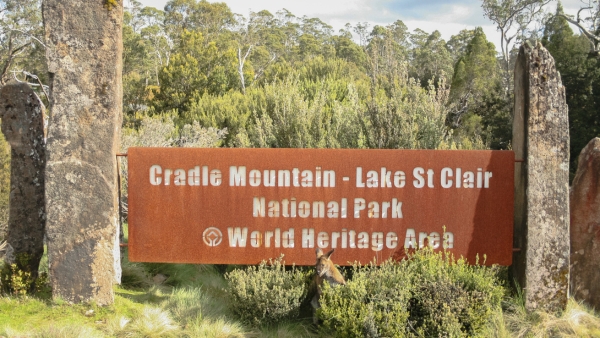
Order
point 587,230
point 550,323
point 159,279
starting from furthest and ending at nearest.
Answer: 1. point 159,279
2. point 587,230
3. point 550,323

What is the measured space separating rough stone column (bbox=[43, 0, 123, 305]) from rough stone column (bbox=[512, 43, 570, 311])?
3.79 metres

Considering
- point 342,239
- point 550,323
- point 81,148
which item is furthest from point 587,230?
point 81,148

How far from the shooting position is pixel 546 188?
16.5 feet

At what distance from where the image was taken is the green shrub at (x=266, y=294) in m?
5.01

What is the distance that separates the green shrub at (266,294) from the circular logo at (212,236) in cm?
36

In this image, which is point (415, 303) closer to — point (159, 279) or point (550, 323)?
point (550, 323)

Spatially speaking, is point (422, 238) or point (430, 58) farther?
point (430, 58)

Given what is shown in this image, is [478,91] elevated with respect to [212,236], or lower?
elevated

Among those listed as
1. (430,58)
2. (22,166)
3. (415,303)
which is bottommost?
(415,303)

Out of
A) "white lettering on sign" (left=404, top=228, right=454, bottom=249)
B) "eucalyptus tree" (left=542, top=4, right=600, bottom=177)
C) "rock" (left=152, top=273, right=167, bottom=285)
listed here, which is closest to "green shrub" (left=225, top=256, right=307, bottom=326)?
"white lettering on sign" (left=404, top=228, right=454, bottom=249)

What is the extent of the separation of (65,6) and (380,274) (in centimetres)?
373

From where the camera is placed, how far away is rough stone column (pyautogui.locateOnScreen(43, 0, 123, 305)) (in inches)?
200

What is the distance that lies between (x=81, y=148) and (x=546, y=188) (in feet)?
13.9

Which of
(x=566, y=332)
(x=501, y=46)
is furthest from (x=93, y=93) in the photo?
(x=501, y=46)
